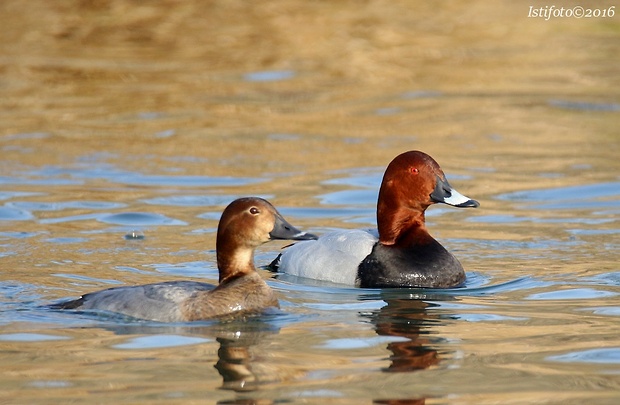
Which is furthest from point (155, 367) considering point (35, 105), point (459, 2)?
point (459, 2)

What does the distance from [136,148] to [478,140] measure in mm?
4553

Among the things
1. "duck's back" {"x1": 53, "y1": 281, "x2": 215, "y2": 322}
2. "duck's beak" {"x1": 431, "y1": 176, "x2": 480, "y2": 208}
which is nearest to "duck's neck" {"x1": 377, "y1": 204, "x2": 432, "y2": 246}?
"duck's beak" {"x1": 431, "y1": 176, "x2": 480, "y2": 208}

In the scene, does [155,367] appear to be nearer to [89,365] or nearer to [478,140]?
[89,365]

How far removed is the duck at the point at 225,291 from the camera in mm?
7770

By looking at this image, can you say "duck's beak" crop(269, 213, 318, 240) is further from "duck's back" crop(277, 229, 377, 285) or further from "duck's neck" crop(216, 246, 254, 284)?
"duck's back" crop(277, 229, 377, 285)

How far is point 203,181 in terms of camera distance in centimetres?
1413

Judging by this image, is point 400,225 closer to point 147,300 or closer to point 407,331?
point 407,331

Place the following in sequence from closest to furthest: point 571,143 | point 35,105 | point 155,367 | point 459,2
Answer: point 155,367 < point 571,143 < point 35,105 < point 459,2

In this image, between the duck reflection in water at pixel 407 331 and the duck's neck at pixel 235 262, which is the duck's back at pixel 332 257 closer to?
the duck reflection in water at pixel 407 331

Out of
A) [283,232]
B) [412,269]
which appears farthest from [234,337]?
[412,269]

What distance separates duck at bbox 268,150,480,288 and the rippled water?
18 cm

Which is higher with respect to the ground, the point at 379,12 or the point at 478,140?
the point at 379,12

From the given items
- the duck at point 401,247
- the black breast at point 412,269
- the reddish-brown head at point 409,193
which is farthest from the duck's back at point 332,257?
the reddish-brown head at point 409,193

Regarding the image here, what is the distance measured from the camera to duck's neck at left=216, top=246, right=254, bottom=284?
316 inches
